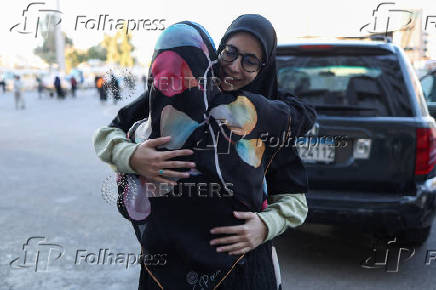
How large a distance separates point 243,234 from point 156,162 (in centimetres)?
33

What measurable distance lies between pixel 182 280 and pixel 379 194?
8.68 ft

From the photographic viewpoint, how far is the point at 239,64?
1365 mm

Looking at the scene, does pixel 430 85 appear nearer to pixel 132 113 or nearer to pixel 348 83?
pixel 348 83

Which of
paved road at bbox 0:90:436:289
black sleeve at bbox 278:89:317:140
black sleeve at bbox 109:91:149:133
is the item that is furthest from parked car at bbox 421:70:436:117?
black sleeve at bbox 109:91:149:133

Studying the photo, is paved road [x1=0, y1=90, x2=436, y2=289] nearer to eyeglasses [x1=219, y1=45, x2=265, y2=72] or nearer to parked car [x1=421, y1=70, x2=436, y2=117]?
eyeglasses [x1=219, y1=45, x2=265, y2=72]

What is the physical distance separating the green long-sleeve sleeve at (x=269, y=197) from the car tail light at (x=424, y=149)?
2342mm

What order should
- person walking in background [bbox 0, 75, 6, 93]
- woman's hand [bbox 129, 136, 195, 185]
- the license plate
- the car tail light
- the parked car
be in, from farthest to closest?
1. person walking in background [bbox 0, 75, 6, 93]
2. the parked car
3. the license plate
4. the car tail light
5. woman's hand [bbox 129, 136, 195, 185]

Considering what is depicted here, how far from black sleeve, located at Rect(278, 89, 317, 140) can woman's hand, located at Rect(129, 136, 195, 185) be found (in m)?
0.39

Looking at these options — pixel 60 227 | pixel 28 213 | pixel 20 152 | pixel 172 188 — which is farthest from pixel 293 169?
pixel 20 152

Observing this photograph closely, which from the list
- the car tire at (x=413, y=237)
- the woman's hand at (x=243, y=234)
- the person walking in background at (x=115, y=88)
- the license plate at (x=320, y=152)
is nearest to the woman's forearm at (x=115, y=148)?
the person walking in background at (x=115, y=88)

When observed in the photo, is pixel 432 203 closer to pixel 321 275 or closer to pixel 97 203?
pixel 321 275

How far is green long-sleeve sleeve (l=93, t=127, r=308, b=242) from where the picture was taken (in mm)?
1341

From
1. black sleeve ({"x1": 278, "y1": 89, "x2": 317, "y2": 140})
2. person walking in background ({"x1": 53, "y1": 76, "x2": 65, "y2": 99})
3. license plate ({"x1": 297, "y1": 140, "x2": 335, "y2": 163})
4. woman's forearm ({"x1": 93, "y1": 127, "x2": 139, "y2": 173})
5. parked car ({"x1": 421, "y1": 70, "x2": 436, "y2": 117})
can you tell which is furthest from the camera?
person walking in background ({"x1": 53, "y1": 76, "x2": 65, "y2": 99})

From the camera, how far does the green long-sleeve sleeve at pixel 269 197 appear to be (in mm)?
1341
